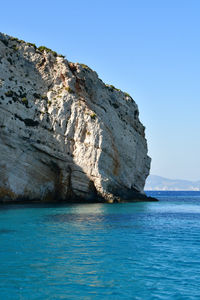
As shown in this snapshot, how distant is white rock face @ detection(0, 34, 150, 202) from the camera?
47.5m

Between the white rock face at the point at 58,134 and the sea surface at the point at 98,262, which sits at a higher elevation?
the white rock face at the point at 58,134

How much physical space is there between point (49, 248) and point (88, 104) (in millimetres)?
42781

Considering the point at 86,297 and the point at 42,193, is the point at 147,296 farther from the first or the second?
the point at 42,193

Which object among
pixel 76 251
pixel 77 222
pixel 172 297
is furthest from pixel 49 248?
pixel 77 222

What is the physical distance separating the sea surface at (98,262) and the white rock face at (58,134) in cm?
2214

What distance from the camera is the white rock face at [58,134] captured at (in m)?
47.5

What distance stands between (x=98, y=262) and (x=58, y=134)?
38.4 meters

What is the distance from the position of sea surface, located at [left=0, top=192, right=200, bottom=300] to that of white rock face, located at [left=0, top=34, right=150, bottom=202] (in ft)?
72.7

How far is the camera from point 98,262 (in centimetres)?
1580

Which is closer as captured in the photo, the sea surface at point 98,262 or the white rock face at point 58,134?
the sea surface at point 98,262

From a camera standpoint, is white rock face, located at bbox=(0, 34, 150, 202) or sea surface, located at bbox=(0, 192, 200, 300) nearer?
sea surface, located at bbox=(0, 192, 200, 300)

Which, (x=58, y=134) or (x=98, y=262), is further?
(x=58, y=134)

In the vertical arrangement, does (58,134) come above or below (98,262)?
above

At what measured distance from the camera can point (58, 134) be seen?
174 feet
